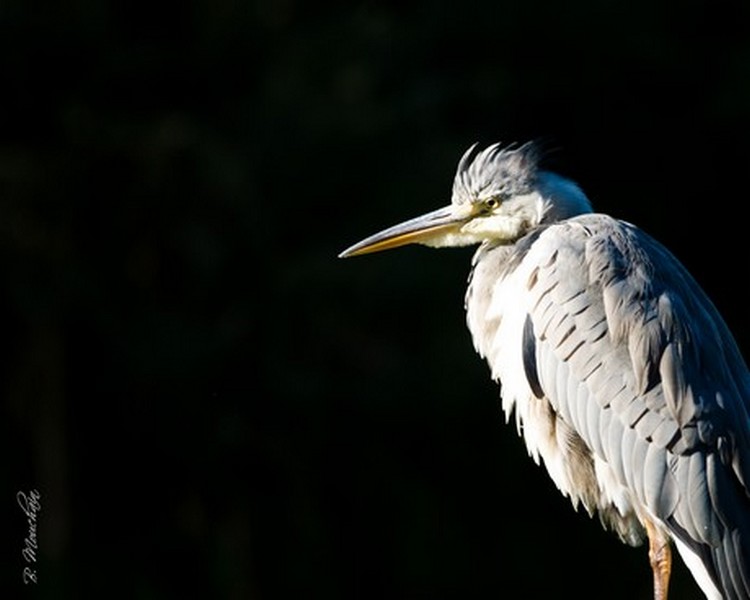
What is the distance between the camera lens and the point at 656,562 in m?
Answer: 4.45

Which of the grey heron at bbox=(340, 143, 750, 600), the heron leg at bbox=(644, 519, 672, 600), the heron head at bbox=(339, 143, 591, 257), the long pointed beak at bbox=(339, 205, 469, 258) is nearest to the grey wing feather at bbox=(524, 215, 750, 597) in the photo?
the grey heron at bbox=(340, 143, 750, 600)

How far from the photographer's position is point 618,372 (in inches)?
172

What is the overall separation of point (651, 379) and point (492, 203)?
0.86 metres

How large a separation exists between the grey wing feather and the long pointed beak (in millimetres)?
456

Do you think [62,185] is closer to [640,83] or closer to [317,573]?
[317,573]

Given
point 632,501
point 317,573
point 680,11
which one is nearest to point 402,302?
point 317,573

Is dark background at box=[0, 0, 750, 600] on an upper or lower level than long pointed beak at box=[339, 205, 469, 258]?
upper

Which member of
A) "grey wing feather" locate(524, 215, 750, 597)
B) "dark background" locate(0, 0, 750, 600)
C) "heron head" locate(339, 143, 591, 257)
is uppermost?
"dark background" locate(0, 0, 750, 600)

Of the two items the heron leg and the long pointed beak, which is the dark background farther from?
the heron leg

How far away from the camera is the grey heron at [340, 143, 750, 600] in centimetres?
416

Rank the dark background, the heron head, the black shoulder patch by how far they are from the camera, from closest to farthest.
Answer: the black shoulder patch
the heron head
the dark background

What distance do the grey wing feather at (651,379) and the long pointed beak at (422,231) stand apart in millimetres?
456

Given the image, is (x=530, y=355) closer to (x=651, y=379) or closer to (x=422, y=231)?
(x=651, y=379)

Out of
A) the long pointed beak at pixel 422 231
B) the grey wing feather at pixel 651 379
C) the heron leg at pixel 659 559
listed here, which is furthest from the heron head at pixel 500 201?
the heron leg at pixel 659 559
